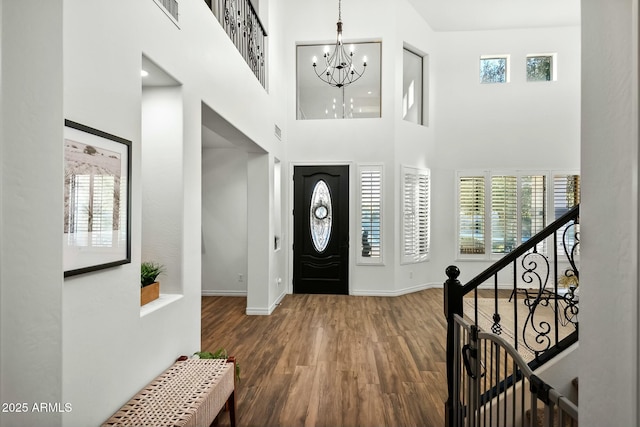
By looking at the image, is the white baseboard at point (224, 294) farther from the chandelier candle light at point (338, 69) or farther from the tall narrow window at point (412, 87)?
the tall narrow window at point (412, 87)

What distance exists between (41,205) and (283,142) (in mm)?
5266

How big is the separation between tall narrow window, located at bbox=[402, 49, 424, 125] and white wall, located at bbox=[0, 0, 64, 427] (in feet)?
19.8

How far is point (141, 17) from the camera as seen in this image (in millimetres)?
2037

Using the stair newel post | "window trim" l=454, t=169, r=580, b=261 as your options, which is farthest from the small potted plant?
"window trim" l=454, t=169, r=580, b=261

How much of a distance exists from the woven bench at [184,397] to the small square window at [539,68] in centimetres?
767

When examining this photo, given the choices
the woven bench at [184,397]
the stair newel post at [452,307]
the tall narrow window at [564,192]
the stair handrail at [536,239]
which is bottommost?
the woven bench at [184,397]

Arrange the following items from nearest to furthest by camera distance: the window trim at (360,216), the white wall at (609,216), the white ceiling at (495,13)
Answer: the white wall at (609,216) → the white ceiling at (495,13) → the window trim at (360,216)

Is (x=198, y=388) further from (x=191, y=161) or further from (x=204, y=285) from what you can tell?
(x=204, y=285)

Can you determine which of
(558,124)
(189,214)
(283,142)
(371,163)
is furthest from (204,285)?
(558,124)

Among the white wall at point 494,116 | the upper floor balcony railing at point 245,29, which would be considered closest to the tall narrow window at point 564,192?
the white wall at point 494,116

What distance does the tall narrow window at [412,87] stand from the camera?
22.9 ft

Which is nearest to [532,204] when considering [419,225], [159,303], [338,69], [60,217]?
[419,225]

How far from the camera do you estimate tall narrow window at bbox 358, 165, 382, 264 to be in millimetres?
6625

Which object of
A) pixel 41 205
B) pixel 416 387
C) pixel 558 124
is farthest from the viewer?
pixel 558 124
